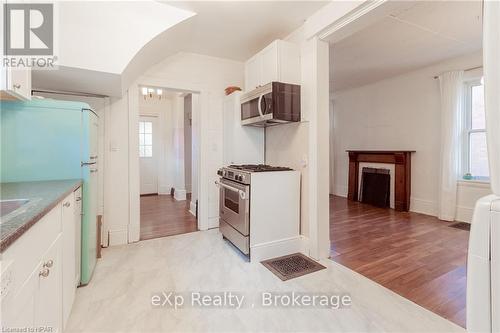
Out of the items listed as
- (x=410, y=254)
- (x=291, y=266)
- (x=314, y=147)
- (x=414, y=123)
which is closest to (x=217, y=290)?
(x=291, y=266)

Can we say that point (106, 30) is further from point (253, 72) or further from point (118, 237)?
point (118, 237)

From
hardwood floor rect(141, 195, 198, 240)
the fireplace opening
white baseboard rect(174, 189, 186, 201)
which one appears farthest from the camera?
white baseboard rect(174, 189, 186, 201)

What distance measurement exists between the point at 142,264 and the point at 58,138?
1.38 metres

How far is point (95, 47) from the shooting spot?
6.59ft

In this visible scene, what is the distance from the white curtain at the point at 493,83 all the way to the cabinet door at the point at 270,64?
6.95 feet

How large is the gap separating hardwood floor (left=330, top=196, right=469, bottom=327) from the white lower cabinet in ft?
7.48

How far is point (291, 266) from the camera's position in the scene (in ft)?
7.73

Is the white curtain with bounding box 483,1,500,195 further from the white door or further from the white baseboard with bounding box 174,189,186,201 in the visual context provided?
the white door

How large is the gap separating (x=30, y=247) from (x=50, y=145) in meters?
1.24

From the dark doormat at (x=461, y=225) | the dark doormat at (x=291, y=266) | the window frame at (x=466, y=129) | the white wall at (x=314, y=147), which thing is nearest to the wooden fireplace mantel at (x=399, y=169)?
the window frame at (x=466, y=129)

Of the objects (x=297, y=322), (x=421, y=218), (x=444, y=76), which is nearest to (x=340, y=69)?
(x=444, y=76)

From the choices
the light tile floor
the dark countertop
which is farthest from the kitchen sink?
the light tile floor

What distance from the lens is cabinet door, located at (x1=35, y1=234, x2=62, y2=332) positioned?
1004 mm

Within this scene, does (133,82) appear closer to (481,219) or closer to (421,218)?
(481,219)
